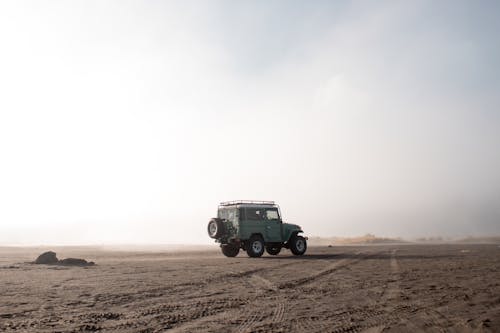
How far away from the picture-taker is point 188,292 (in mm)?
9188

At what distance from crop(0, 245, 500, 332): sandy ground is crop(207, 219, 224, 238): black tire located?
7.79 metres

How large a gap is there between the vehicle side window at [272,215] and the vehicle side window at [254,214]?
0.42 meters

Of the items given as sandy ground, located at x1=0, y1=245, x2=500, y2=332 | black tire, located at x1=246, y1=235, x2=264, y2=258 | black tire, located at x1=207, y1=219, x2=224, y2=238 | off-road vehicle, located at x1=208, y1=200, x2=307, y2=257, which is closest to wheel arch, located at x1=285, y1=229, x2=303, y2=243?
off-road vehicle, located at x1=208, y1=200, x2=307, y2=257

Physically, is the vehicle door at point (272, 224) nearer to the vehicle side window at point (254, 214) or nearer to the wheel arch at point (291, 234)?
the vehicle side window at point (254, 214)

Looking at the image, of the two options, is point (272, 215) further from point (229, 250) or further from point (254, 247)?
point (229, 250)

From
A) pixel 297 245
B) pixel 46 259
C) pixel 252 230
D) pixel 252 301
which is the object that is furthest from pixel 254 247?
pixel 252 301

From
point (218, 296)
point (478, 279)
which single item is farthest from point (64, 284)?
point (478, 279)

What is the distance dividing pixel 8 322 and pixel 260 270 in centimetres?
Result: 861

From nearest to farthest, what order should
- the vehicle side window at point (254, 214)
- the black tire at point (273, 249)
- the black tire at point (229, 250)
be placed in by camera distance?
1. the vehicle side window at point (254, 214)
2. the black tire at point (229, 250)
3. the black tire at point (273, 249)

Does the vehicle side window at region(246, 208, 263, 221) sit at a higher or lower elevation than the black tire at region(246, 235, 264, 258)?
higher

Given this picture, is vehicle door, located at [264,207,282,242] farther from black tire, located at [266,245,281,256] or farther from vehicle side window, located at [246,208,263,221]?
black tire, located at [266,245,281,256]

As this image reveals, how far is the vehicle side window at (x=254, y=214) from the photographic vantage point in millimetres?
20484

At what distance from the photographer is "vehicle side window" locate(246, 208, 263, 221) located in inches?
806

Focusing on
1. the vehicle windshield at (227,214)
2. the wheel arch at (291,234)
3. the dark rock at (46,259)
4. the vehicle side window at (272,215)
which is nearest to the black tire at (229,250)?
the vehicle windshield at (227,214)
